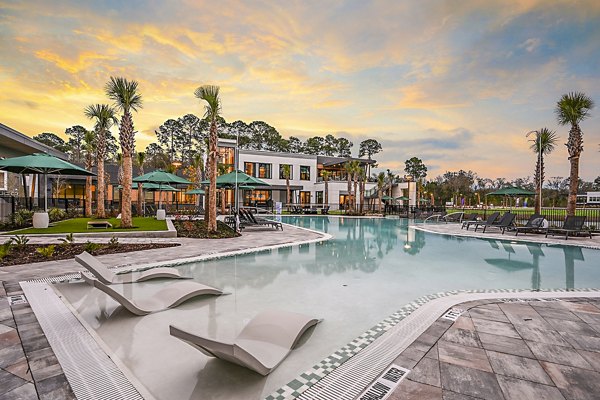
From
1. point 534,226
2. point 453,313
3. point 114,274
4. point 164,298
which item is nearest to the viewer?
point 453,313

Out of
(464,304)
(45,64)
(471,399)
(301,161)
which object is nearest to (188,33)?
(45,64)

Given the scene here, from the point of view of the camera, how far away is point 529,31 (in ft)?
45.0

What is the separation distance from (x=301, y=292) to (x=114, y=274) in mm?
3718

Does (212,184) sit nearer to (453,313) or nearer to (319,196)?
(453,313)

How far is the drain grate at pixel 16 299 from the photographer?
4184mm

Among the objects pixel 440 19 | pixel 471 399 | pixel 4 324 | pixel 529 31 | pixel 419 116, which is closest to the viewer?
pixel 471 399

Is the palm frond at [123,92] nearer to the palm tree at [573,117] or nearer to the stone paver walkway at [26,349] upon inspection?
the stone paver walkway at [26,349]

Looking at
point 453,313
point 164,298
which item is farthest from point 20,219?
point 453,313

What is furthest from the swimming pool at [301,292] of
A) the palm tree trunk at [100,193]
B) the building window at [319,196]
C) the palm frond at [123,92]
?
the building window at [319,196]

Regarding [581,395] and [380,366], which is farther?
[380,366]

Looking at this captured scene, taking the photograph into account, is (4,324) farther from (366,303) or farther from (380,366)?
(366,303)

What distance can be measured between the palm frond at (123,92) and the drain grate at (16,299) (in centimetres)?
1090

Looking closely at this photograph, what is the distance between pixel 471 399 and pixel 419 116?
75.4 feet

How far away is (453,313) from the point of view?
4.10 metres
